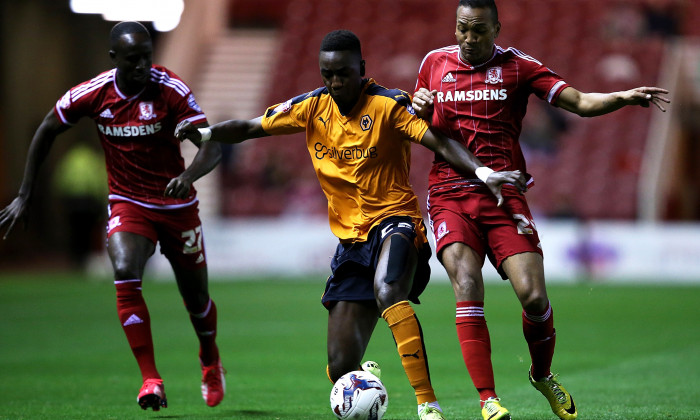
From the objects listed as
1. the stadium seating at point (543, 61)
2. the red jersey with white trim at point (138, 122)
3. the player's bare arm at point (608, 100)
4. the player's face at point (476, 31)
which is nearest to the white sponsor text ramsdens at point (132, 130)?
the red jersey with white trim at point (138, 122)

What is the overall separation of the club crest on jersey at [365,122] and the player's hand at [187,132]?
109 cm

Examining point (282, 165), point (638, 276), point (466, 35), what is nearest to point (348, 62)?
point (466, 35)

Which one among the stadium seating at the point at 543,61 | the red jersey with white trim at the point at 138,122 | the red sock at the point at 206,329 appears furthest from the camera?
the stadium seating at the point at 543,61

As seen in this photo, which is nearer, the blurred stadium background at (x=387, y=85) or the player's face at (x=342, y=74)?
the player's face at (x=342, y=74)

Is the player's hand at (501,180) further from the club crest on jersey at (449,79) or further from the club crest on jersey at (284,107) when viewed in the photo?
the club crest on jersey at (284,107)

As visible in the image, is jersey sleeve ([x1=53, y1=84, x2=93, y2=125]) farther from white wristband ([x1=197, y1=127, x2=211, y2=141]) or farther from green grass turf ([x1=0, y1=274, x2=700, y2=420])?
green grass turf ([x1=0, y1=274, x2=700, y2=420])

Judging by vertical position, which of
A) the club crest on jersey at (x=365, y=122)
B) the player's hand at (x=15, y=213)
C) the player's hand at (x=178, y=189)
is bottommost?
the player's hand at (x=15, y=213)

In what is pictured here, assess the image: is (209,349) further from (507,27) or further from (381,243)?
(507,27)

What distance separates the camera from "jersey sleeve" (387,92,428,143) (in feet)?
19.2

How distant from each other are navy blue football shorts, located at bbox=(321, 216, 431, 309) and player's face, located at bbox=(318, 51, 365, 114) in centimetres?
80

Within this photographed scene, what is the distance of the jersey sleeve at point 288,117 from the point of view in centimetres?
621

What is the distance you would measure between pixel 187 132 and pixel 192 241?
1.15m

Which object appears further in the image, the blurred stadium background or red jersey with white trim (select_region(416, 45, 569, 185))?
the blurred stadium background

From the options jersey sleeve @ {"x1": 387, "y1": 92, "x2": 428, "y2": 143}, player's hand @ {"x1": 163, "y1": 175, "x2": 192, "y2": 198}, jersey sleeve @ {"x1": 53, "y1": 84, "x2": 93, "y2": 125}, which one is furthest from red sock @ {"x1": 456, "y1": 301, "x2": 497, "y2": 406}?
jersey sleeve @ {"x1": 53, "y1": 84, "x2": 93, "y2": 125}
